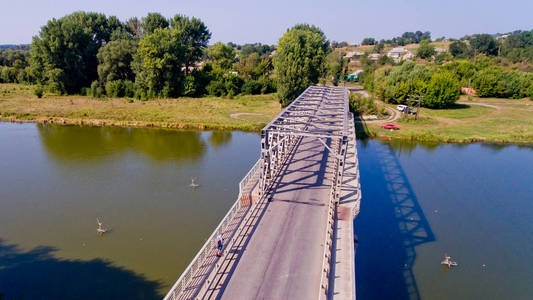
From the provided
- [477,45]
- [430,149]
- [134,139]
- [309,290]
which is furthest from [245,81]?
[477,45]

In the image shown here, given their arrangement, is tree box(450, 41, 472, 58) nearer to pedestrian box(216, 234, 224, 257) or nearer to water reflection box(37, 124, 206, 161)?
water reflection box(37, 124, 206, 161)

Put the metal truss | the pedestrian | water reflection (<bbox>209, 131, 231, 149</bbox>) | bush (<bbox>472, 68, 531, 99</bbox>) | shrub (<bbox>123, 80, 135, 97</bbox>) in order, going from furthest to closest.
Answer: bush (<bbox>472, 68, 531, 99</bbox>) < shrub (<bbox>123, 80, 135, 97</bbox>) < water reflection (<bbox>209, 131, 231, 149</bbox>) < the metal truss < the pedestrian

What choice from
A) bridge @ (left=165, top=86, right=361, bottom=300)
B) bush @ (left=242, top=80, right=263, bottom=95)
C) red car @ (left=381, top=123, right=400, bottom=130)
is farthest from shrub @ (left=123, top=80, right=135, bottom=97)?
bridge @ (left=165, top=86, right=361, bottom=300)

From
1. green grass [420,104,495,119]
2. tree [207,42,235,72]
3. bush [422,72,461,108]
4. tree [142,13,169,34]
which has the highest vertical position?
tree [142,13,169,34]

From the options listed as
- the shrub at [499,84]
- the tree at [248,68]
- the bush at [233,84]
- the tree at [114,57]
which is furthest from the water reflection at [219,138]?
the shrub at [499,84]

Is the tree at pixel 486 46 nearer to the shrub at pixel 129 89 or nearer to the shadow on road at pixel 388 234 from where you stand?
the shadow on road at pixel 388 234

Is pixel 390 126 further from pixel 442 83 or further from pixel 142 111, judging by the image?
pixel 142 111

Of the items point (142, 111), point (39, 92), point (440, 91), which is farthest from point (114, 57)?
point (440, 91)
